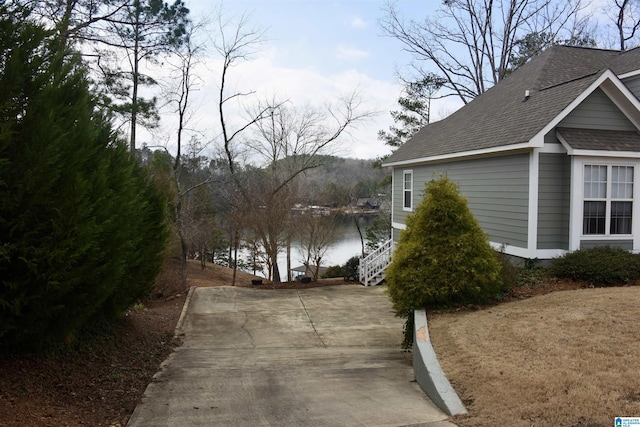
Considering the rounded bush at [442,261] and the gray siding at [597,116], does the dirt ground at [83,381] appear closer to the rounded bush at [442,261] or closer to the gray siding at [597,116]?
the rounded bush at [442,261]

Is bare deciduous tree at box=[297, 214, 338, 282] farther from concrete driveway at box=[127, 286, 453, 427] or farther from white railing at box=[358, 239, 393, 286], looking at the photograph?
concrete driveway at box=[127, 286, 453, 427]

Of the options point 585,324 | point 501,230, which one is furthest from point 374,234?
point 585,324

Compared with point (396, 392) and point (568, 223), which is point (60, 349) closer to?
point (396, 392)

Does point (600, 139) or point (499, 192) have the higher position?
→ point (600, 139)

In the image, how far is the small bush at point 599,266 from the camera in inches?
375

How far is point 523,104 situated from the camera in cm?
1334

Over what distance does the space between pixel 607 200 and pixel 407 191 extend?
8186 millimetres

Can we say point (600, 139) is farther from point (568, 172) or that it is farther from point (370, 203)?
point (370, 203)

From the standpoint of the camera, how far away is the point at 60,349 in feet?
18.4

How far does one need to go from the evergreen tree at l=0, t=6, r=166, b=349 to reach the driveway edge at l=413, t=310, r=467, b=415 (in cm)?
382

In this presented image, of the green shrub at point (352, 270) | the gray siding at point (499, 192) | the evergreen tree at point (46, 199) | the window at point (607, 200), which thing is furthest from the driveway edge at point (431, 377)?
the green shrub at point (352, 270)

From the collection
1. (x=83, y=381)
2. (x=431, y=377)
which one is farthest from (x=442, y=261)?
(x=83, y=381)

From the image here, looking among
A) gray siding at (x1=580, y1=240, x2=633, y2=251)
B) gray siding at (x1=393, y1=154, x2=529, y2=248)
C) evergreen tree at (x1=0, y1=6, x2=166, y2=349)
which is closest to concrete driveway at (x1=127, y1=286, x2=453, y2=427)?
evergreen tree at (x1=0, y1=6, x2=166, y2=349)

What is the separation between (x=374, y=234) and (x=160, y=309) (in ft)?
77.4
